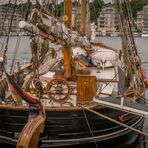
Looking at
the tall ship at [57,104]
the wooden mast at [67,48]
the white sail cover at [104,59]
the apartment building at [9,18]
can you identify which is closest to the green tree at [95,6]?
the apartment building at [9,18]

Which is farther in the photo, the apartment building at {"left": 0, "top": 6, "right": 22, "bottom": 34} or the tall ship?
the apartment building at {"left": 0, "top": 6, "right": 22, "bottom": 34}

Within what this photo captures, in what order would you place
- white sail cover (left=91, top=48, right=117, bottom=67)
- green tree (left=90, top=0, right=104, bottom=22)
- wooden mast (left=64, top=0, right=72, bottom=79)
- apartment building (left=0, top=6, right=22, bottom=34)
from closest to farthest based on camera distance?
1. wooden mast (left=64, top=0, right=72, bottom=79)
2. apartment building (left=0, top=6, right=22, bottom=34)
3. white sail cover (left=91, top=48, right=117, bottom=67)
4. green tree (left=90, top=0, right=104, bottom=22)

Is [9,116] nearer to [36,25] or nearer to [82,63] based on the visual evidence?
[36,25]

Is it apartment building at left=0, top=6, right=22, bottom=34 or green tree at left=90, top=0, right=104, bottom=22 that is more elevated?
green tree at left=90, top=0, right=104, bottom=22

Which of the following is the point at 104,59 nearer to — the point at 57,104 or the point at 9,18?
the point at 57,104

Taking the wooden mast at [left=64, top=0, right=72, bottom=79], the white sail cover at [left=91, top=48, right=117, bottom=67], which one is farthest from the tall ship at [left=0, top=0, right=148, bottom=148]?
the white sail cover at [left=91, top=48, right=117, bottom=67]

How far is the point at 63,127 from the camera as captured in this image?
672 inches

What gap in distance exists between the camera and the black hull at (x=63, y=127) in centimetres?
1684

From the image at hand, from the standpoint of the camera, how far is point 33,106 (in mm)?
15914

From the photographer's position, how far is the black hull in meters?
16.8

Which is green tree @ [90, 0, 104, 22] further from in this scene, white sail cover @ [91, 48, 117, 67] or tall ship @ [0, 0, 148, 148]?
tall ship @ [0, 0, 148, 148]

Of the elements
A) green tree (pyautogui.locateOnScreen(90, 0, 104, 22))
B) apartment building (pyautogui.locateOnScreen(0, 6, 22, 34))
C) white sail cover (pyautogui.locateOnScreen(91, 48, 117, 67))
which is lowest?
white sail cover (pyautogui.locateOnScreen(91, 48, 117, 67))

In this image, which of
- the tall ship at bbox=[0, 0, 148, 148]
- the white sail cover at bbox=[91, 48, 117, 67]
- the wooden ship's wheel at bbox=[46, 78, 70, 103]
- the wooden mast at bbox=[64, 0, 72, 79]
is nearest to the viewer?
the tall ship at bbox=[0, 0, 148, 148]

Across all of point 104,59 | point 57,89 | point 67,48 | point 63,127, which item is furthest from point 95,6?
point 63,127
